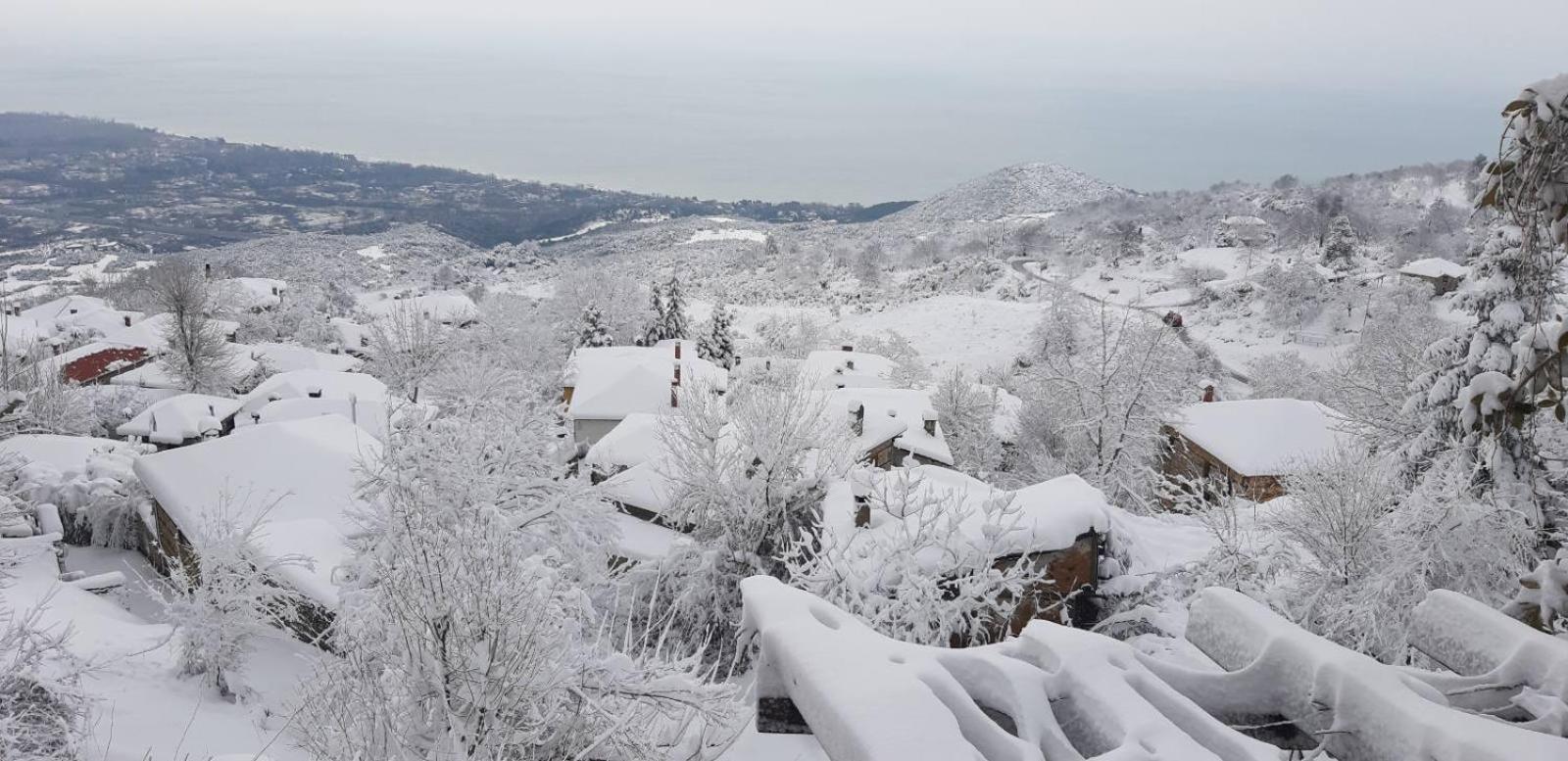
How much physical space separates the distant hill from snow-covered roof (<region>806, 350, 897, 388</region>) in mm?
113878

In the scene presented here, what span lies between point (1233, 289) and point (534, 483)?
59.6 m

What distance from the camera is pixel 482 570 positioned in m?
6.66

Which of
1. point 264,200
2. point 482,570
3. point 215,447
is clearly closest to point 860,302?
point 215,447

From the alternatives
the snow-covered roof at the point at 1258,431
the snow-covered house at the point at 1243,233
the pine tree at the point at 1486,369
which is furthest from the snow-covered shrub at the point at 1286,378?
the snow-covered house at the point at 1243,233

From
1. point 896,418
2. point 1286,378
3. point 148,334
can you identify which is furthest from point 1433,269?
point 148,334

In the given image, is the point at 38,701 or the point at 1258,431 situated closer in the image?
the point at 38,701

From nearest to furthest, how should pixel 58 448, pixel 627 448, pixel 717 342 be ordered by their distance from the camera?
pixel 627 448
pixel 58 448
pixel 717 342

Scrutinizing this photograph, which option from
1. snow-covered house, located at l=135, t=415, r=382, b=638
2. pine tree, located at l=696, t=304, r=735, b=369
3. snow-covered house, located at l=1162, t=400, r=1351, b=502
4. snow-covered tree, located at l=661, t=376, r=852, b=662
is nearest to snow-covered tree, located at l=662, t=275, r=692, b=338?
pine tree, located at l=696, t=304, r=735, b=369

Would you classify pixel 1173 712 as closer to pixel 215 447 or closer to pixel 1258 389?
pixel 215 447

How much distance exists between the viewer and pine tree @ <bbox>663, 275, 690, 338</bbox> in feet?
191

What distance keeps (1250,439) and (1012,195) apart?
139919 mm

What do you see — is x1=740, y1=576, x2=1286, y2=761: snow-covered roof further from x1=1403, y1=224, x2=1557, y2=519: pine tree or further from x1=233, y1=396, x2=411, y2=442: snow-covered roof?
x1=233, y1=396, x2=411, y2=442: snow-covered roof

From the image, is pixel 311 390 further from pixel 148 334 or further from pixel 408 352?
pixel 148 334

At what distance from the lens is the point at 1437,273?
49.6 m
